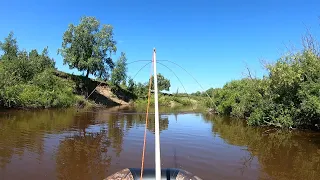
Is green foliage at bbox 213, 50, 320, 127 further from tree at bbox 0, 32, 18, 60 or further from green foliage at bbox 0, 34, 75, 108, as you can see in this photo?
tree at bbox 0, 32, 18, 60

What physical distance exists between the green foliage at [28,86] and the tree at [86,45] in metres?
8.75

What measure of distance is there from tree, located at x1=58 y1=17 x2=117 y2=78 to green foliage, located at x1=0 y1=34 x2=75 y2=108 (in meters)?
8.75

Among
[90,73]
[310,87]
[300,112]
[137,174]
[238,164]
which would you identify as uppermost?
[90,73]

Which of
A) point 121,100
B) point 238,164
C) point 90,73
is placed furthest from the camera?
point 121,100

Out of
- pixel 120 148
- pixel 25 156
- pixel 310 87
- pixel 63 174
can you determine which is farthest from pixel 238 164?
pixel 310 87

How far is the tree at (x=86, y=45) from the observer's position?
4722cm

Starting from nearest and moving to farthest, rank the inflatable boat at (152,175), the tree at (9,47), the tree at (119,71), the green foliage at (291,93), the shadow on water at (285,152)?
the inflatable boat at (152,175) → the shadow on water at (285,152) → the green foliage at (291,93) → the tree at (9,47) → the tree at (119,71)

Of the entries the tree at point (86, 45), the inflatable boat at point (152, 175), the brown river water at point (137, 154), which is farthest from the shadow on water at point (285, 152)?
the tree at point (86, 45)

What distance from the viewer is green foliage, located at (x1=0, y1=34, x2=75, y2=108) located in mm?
25641

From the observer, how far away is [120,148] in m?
11.6

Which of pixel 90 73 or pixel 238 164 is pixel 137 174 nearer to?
pixel 238 164

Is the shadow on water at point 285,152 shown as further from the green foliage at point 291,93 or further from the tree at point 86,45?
the tree at point 86,45

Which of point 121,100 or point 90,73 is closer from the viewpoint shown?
point 90,73

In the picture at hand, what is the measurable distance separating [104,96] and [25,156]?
145 feet
